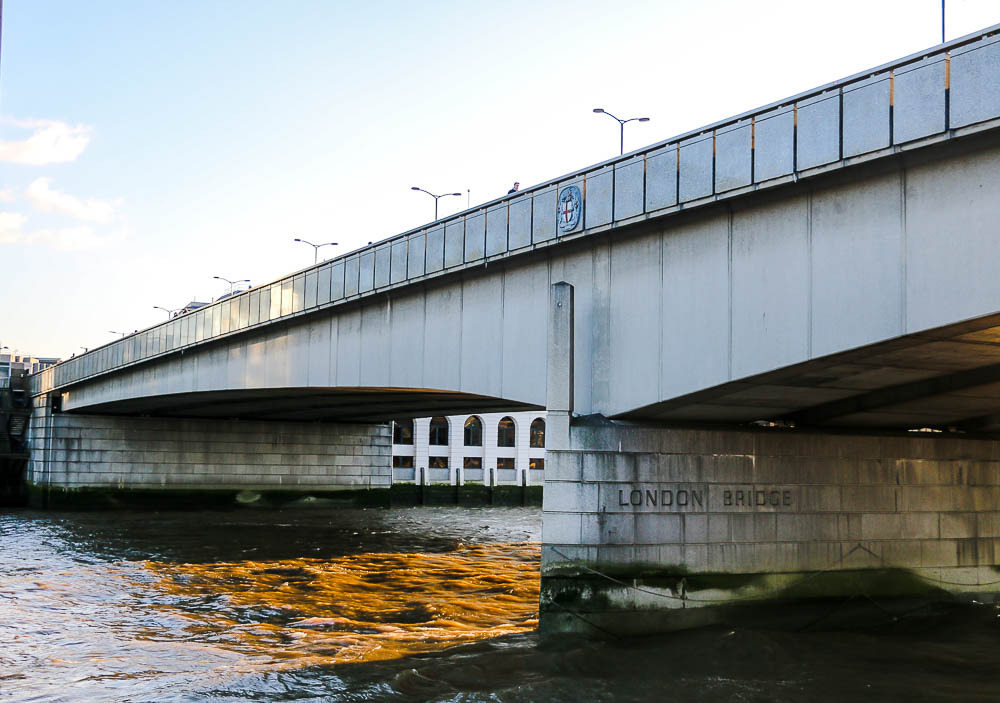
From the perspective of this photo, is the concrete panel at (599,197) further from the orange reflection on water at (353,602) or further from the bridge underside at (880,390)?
the orange reflection on water at (353,602)

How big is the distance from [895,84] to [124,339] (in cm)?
3865

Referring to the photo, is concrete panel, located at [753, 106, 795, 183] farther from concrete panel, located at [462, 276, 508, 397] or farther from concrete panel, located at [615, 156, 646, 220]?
concrete panel, located at [462, 276, 508, 397]

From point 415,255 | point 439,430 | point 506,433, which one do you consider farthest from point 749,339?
point 506,433

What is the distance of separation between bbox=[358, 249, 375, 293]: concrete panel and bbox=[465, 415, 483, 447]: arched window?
5202 centimetres

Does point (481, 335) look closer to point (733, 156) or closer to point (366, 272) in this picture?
point (366, 272)

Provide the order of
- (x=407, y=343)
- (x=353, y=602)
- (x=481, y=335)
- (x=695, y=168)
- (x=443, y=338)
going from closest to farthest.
Result: (x=695, y=168) → (x=481, y=335) → (x=353, y=602) → (x=443, y=338) → (x=407, y=343)

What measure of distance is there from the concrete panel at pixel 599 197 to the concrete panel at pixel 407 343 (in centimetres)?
738

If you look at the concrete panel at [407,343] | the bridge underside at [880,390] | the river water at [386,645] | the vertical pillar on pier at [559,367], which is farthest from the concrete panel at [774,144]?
the concrete panel at [407,343]

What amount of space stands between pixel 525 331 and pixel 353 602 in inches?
313

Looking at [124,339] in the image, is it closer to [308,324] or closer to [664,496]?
[308,324]

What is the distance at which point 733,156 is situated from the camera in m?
16.0

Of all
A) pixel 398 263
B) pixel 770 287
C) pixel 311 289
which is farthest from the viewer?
pixel 311 289

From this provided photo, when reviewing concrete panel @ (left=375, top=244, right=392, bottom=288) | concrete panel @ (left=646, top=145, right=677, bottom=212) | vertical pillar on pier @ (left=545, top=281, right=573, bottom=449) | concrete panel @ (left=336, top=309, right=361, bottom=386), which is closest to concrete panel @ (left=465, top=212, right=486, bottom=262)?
vertical pillar on pier @ (left=545, top=281, right=573, bottom=449)

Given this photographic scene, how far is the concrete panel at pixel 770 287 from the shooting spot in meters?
15.1
